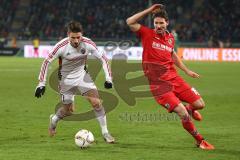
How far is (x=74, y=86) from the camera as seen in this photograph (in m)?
10.3

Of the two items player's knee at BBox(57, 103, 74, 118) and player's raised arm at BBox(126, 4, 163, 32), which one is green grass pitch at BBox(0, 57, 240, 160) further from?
player's raised arm at BBox(126, 4, 163, 32)

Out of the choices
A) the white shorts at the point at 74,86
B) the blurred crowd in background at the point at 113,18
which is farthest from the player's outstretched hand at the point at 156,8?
the blurred crowd in background at the point at 113,18

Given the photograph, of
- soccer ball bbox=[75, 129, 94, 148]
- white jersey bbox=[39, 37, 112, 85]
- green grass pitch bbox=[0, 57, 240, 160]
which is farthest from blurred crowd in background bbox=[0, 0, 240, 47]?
soccer ball bbox=[75, 129, 94, 148]

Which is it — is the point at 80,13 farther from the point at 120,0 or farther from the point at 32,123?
the point at 32,123

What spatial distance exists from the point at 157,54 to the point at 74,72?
5.34 feet

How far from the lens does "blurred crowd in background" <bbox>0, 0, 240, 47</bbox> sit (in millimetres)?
45594

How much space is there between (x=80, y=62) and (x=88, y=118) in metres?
3.34

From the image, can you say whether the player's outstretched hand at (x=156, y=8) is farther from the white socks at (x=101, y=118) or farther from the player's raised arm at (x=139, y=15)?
the white socks at (x=101, y=118)

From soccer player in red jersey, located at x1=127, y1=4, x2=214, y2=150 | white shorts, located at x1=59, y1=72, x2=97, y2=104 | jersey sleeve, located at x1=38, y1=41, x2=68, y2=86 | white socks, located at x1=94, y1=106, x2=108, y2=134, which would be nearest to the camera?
soccer player in red jersey, located at x1=127, y1=4, x2=214, y2=150

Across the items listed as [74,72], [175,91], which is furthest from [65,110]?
[175,91]

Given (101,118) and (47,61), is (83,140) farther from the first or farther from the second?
(47,61)

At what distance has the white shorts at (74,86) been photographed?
10180mm

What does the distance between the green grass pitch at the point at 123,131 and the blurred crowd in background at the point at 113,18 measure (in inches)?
1062

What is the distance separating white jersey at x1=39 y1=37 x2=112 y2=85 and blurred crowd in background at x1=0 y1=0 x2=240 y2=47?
114ft
